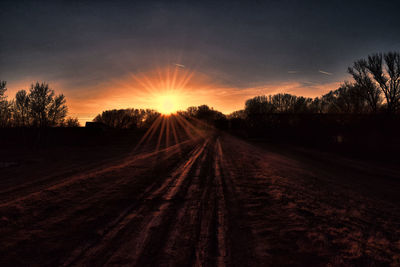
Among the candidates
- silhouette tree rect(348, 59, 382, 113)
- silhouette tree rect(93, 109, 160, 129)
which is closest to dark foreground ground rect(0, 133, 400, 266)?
silhouette tree rect(348, 59, 382, 113)

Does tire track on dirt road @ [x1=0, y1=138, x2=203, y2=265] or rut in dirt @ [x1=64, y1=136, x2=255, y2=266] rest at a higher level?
tire track on dirt road @ [x1=0, y1=138, x2=203, y2=265]

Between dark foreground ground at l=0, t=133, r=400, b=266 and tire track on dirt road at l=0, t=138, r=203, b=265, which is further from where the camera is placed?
tire track on dirt road at l=0, t=138, r=203, b=265

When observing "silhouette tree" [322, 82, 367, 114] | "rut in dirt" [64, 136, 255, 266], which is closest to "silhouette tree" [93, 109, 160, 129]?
"silhouette tree" [322, 82, 367, 114]

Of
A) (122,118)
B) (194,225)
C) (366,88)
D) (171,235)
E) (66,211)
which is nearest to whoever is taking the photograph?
(171,235)

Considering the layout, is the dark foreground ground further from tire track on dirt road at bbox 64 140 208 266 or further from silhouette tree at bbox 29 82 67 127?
silhouette tree at bbox 29 82 67 127

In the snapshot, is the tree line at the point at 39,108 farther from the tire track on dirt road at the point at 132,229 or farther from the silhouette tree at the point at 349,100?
the silhouette tree at the point at 349,100

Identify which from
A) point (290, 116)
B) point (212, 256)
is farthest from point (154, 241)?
point (290, 116)

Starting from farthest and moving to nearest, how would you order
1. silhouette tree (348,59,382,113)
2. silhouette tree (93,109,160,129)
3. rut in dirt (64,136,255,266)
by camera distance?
silhouette tree (93,109,160,129)
silhouette tree (348,59,382,113)
rut in dirt (64,136,255,266)

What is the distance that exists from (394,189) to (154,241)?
10.8m

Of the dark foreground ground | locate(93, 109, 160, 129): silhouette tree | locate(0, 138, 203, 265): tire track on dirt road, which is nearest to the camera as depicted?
the dark foreground ground

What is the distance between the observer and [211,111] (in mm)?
113438

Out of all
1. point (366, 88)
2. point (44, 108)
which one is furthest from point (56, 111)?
point (366, 88)

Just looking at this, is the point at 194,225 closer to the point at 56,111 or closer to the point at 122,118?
the point at 56,111

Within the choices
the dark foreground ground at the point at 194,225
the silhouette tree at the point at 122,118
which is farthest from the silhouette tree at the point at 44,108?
the silhouette tree at the point at 122,118
